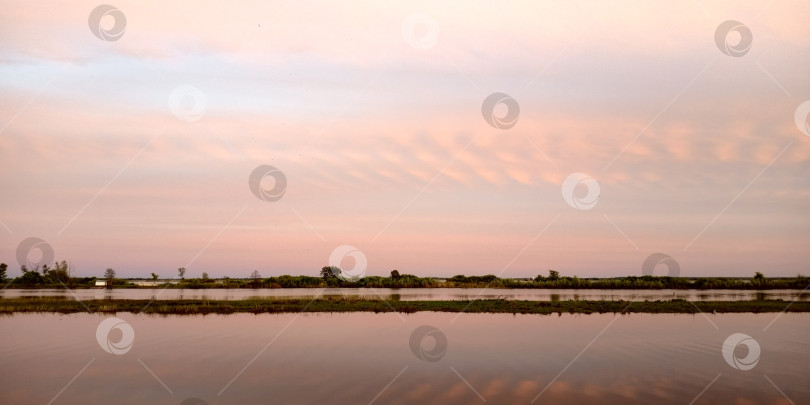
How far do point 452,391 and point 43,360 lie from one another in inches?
632

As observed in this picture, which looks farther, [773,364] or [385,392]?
[773,364]

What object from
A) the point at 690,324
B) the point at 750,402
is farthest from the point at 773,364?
the point at 690,324

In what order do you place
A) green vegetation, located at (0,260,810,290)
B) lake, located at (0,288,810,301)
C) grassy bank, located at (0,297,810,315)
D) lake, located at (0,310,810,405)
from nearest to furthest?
lake, located at (0,310,810,405) → grassy bank, located at (0,297,810,315) → lake, located at (0,288,810,301) → green vegetation, located at (0,260,810,290)

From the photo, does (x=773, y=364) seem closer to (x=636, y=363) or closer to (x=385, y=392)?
(x=636, y=363)

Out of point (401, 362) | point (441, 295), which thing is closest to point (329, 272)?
point (441, 295)

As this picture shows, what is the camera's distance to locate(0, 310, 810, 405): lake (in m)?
17.9

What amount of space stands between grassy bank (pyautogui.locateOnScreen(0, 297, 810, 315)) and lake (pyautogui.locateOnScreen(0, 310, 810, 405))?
5.94 metres

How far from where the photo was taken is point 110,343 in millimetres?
27672

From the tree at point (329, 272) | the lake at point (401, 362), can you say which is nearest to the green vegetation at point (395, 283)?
the tree at point (329, 272)

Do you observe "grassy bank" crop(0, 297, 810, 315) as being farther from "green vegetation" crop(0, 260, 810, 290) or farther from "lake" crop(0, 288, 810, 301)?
"green vegetation" crop(0, 260, 810, 290)

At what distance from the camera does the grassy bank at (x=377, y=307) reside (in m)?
41.8

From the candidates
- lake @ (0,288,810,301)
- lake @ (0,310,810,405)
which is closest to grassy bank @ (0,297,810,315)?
lake @ (0,310,810,405)

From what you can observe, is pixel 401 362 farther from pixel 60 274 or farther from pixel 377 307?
pixel 60 274

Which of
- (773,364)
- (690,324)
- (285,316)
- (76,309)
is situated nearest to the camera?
(773,364)
